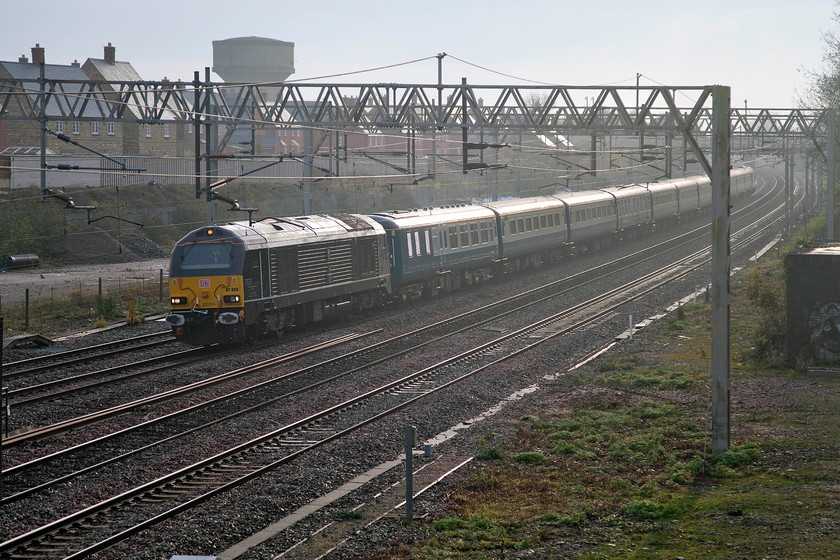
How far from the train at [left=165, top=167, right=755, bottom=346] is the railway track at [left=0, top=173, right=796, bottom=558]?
512 centimetres

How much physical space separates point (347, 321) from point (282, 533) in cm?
1726

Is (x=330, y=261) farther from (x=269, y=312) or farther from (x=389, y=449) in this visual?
(x=389, y=449)

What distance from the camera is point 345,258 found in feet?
87.4

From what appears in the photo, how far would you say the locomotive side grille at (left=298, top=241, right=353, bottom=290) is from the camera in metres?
24.6

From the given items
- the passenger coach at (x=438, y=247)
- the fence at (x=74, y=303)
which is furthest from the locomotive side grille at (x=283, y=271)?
the fence at (x=74, y=303)

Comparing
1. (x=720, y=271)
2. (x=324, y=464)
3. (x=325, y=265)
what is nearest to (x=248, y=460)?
(x=324, y=464)

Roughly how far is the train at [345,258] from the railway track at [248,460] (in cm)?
512

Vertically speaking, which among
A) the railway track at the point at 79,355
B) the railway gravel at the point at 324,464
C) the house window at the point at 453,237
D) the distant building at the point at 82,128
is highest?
the distant building at the point at 82,128

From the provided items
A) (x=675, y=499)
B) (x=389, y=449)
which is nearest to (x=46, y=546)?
(x=389, y=449)

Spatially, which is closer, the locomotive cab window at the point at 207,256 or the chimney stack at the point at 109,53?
the locomotive cab window at the point at 207,256

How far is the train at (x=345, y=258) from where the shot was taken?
22.2 meters

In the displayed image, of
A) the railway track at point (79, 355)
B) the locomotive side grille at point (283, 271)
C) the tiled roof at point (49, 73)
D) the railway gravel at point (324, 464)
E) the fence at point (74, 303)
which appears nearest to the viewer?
the railway gravel at point (324, 464)

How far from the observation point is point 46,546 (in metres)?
10.5

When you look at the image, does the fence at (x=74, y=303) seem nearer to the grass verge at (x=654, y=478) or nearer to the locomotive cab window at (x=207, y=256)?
the locomotive cab window at (x=207, y=256)
